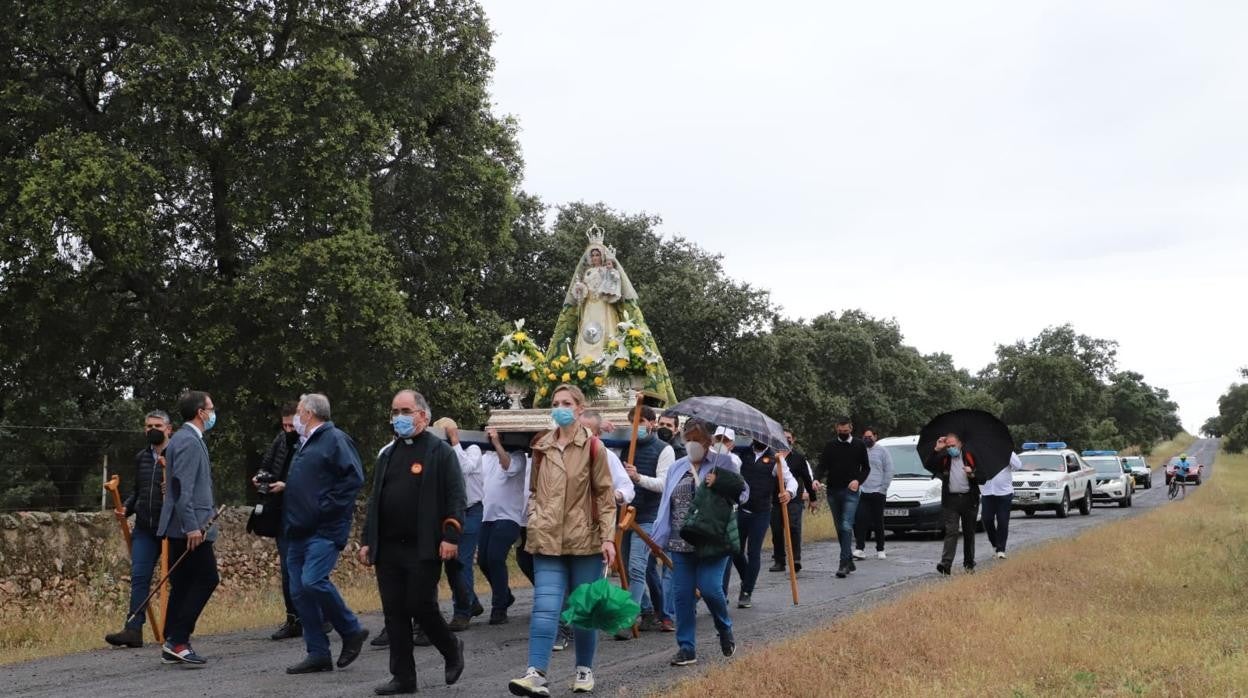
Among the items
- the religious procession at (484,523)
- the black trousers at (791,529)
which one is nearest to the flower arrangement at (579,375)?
the religious procession at (484,523)

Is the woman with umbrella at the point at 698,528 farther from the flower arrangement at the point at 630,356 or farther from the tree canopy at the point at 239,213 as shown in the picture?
the tree canopy at the point at 239,213

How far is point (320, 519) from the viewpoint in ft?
28.2

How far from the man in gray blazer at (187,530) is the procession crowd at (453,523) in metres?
0.01

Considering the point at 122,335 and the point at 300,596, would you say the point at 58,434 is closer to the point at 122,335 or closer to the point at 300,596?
the point at 122,335

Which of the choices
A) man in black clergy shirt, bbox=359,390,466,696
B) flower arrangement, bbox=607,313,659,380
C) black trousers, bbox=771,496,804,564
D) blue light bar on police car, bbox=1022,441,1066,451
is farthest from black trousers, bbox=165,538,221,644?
blue light bar on police car, bbox=1022,441,1066,451

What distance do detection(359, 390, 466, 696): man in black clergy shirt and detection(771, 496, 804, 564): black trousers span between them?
8587mm

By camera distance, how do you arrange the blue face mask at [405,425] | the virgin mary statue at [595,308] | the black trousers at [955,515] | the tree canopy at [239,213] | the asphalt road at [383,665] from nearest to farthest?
the blue face mask at [405,425]
the asphalt road at [383,665]
the black trousers at [955,515]
the virgin mary statue at [595,308]
the tree canopy at [239,213]

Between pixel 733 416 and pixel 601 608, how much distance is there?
3.16 meters

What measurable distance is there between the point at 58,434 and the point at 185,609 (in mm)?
19827

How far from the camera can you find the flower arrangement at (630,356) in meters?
15.4

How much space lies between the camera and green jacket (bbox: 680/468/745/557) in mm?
8461

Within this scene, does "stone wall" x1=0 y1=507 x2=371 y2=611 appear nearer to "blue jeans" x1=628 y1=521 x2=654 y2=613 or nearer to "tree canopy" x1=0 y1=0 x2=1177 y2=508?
"blue jeans" x1=628 y1=521 x2=654 y2=613

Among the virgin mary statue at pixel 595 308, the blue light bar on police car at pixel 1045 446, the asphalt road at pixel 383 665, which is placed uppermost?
the virgin mary statue at pixel 595 308

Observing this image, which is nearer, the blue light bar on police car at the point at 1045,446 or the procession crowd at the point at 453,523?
the procession crowd at the point at 453,523
